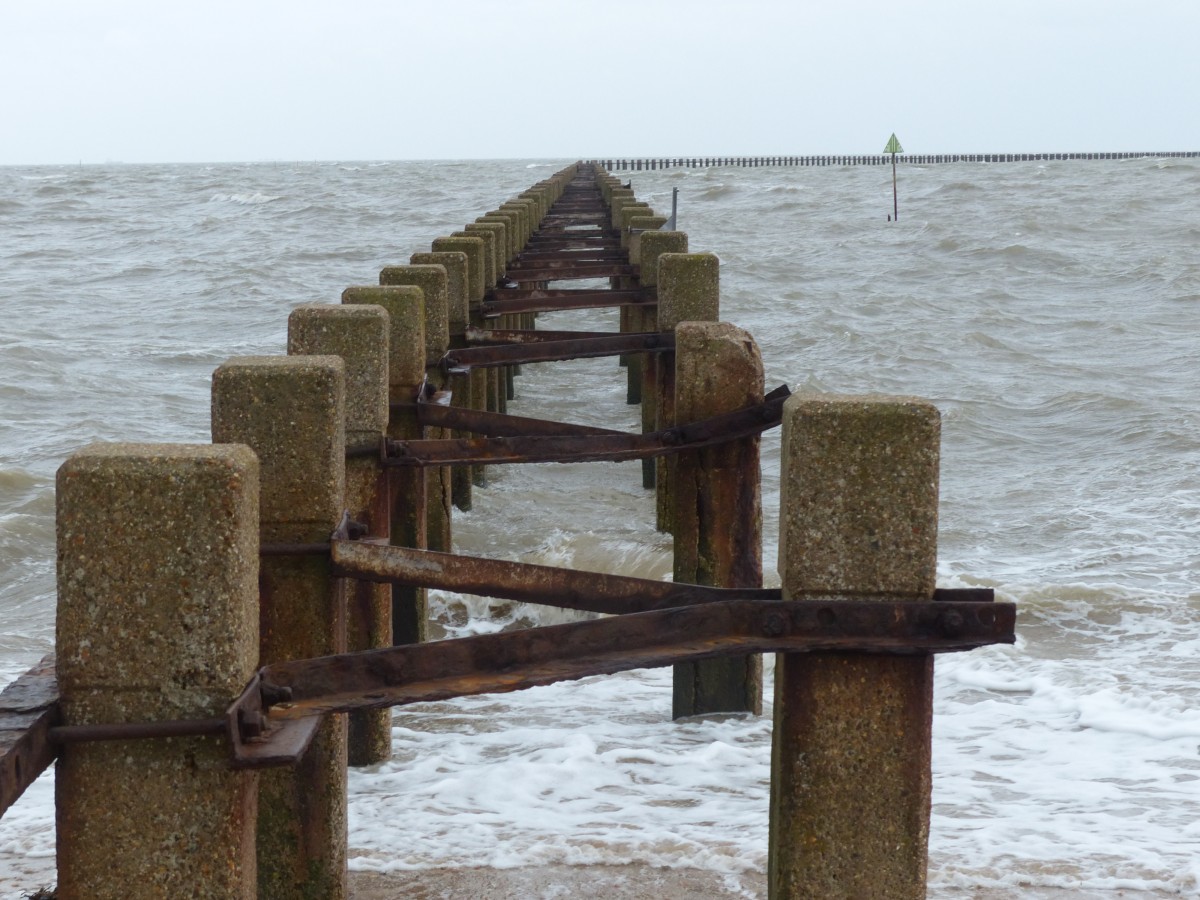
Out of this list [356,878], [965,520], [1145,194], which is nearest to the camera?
[356,878]

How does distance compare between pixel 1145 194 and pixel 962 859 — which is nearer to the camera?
pixel 962 859

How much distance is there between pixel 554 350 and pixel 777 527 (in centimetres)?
277

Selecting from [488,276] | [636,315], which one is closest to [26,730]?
[488,276]

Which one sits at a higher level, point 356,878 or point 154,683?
point 154,683

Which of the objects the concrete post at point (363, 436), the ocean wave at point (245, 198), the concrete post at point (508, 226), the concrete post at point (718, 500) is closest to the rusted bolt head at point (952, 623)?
the concrete post at point (363, 436)

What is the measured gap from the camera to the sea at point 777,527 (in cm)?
435

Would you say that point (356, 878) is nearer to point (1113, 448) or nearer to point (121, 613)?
point (121, 613)

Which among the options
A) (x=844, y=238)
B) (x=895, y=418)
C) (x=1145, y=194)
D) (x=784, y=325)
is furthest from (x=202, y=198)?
(x=895, y=418)

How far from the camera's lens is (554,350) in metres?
7.59

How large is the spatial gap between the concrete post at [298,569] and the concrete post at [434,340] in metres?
2.65

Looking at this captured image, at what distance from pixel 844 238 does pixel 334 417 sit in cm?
3058

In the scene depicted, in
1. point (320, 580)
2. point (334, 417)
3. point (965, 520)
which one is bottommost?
point (965, 520)

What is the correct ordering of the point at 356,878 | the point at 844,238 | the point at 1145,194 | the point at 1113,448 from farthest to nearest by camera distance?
the point at 1145,194
the point at 844,238
the point at 1113,448
the point at 356,878

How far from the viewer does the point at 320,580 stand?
3.10 meters
